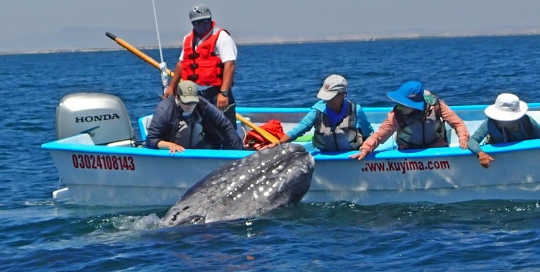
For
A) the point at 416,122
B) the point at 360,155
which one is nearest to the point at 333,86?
the point at 360,155

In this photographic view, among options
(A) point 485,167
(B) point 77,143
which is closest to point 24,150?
(B) point 77,143

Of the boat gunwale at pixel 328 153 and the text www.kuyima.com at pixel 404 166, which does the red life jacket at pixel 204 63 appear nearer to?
the boat gunwale at pixel 328 153

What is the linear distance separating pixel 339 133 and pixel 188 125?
1.79 meters

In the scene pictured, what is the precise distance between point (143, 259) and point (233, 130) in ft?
8.34

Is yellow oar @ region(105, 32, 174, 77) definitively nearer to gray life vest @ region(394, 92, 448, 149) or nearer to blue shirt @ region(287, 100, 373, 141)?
blue shirt @ region(287, 100, 373, 141)

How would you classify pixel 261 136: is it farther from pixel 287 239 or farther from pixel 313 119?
pixel 287 239

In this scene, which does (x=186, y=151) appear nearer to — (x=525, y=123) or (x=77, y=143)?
(x=77, y=143)

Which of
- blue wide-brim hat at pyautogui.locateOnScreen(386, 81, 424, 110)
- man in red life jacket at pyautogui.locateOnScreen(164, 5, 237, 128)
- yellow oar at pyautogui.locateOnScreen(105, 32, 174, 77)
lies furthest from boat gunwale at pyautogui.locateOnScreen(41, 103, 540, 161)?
yellow oar at pyautogui.locateOnScreen(105, 32, 174, 77)

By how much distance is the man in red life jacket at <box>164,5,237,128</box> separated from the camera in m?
10.8

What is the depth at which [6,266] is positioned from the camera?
8.70 m

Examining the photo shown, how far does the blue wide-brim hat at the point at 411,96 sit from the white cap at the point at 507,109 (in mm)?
731

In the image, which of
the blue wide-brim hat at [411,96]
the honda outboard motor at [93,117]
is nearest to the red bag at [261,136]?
the honda outboard motor at [93,117]

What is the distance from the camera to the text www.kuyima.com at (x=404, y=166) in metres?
9.78

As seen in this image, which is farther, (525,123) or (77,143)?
(77,143)
